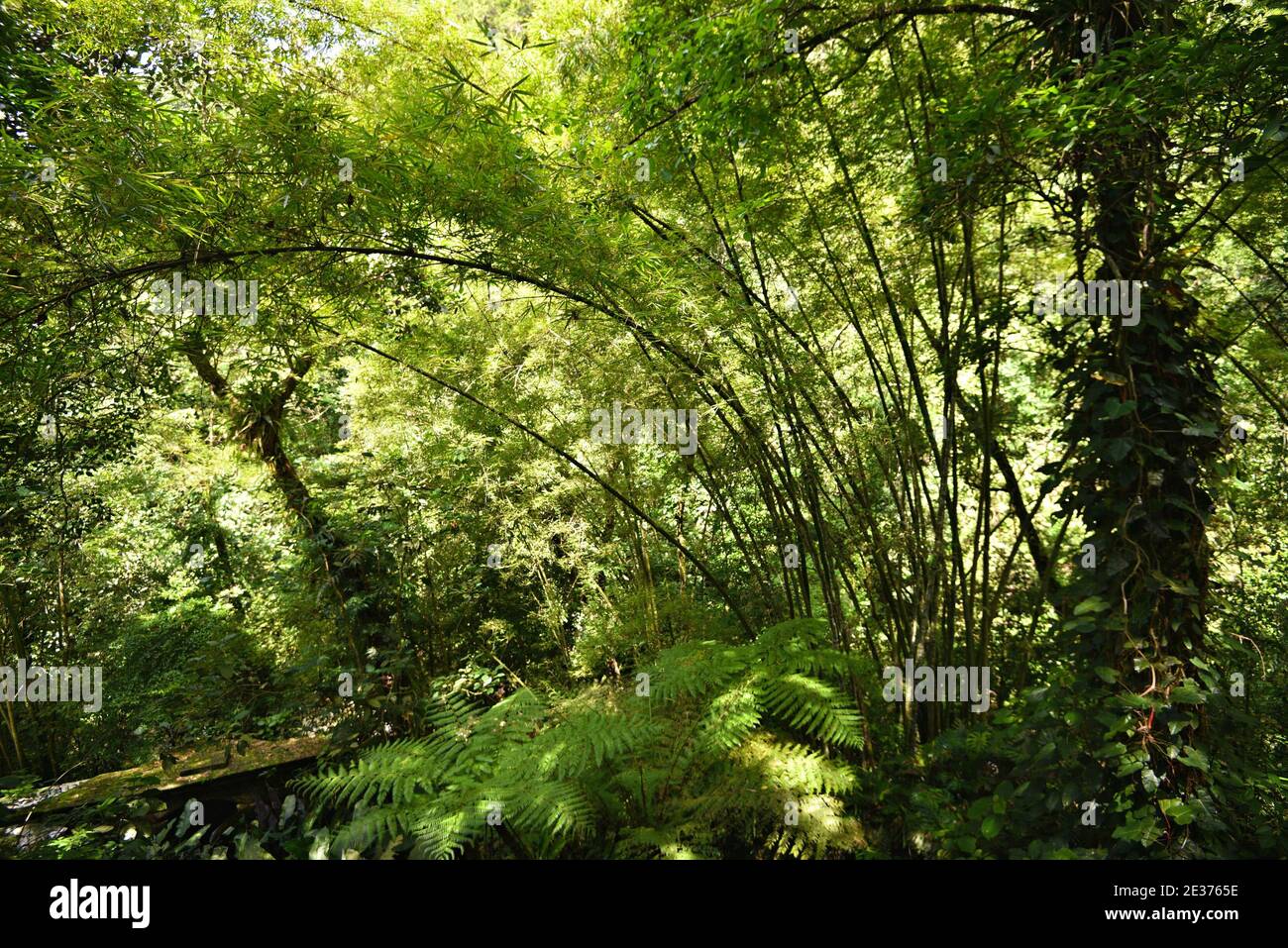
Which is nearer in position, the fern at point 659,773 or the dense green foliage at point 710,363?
the dense green foliage at point 710,363

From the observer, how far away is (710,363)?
8.91ft

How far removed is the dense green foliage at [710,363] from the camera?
5.46ft

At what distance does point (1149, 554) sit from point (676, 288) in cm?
174

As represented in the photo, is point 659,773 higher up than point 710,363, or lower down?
lower down

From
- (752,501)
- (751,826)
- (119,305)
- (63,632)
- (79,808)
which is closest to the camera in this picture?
(119,305)

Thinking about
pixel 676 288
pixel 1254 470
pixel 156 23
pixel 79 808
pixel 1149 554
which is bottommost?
pixel 79 808

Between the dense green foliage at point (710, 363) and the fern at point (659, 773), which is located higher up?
the dense green foliage at point (710, 363)

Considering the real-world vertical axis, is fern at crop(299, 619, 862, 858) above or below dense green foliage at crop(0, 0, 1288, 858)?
below

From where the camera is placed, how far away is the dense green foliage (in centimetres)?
166

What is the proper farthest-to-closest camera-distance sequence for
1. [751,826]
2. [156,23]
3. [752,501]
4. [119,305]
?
[752,501]
[156,23]
[751,826]
[119,305]

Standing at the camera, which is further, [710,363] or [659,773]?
[710,363]
